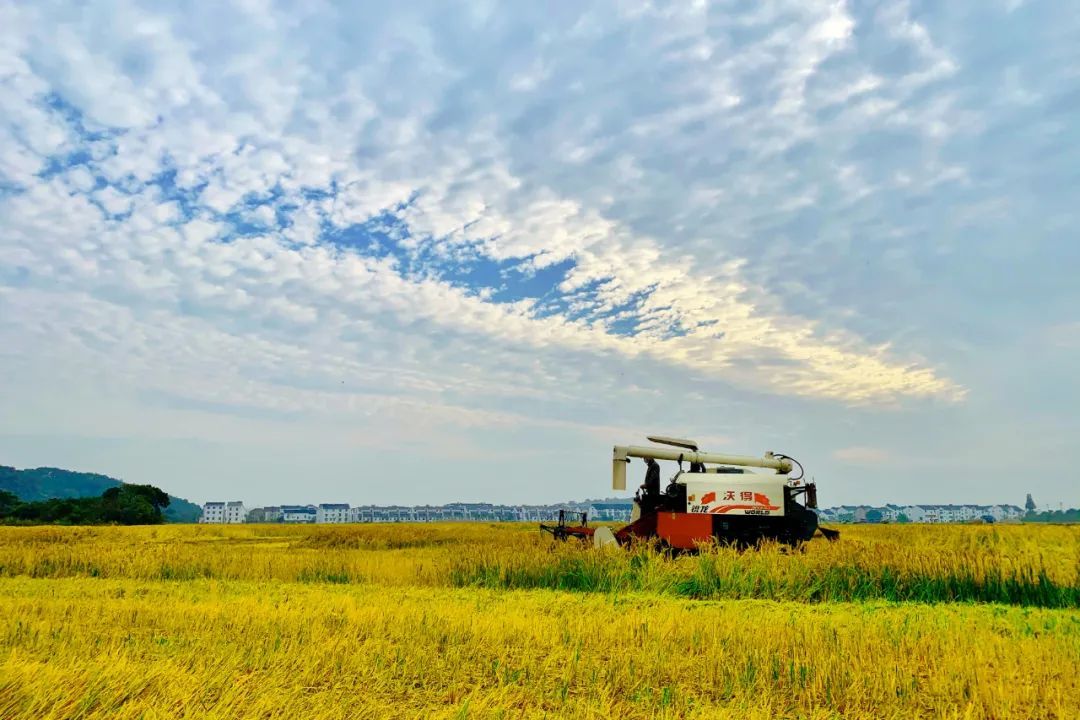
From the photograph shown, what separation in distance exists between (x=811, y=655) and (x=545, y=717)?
9.62ft

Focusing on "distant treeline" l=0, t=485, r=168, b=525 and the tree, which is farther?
the tree

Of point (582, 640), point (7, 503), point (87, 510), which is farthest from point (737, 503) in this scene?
point (7, 503)

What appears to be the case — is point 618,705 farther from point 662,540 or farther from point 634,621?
point 662,540

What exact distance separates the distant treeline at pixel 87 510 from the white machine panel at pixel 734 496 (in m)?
62.7

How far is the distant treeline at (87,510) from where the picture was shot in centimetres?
6450

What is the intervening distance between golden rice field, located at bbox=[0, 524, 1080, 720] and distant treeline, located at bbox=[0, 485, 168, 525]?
2393 inches

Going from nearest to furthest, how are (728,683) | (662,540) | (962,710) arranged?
(962,710)
(728,683)
(662,540)

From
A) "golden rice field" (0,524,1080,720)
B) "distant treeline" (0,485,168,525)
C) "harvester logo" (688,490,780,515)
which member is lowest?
"distant treeline" (0,485,168,525)

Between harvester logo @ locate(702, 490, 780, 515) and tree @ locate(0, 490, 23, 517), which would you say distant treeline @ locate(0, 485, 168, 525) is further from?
harvester logo @ locate(702, 490, 780, 515)

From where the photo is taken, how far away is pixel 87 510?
66812 mm

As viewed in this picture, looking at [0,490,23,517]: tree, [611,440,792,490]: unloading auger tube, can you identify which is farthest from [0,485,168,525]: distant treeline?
[611,440,792,490]: unloading auger tube

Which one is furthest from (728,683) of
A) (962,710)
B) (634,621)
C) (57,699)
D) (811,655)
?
(57,699)

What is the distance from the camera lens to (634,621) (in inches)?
326

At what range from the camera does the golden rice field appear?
5211 millimetres
